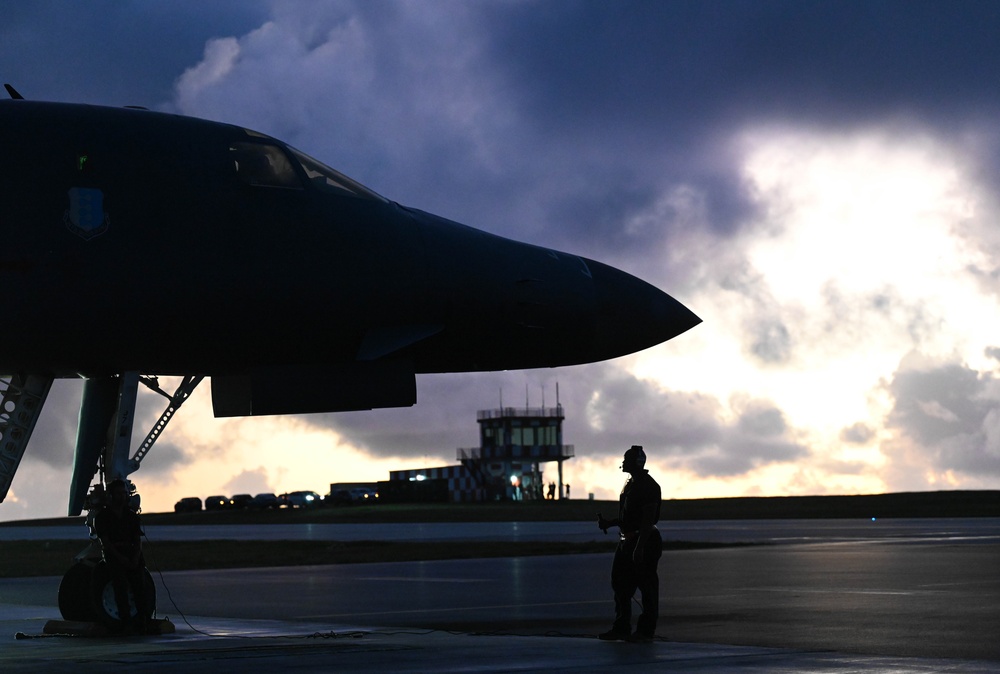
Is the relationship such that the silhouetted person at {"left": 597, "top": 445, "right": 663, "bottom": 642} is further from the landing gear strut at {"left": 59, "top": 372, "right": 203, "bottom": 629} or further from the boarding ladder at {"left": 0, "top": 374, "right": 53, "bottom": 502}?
the boarding ladder at {"left": 0, "top": 374, "right": 53, "bottom": 502}

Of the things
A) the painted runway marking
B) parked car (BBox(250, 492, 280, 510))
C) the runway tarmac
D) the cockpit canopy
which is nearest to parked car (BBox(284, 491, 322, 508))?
parked car (BBox(250, 492, 280, 510))

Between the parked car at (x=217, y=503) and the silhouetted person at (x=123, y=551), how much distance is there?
104 metres

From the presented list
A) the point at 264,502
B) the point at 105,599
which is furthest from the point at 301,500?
the point at 105,599

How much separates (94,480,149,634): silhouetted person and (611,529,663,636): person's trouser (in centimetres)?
A: 461

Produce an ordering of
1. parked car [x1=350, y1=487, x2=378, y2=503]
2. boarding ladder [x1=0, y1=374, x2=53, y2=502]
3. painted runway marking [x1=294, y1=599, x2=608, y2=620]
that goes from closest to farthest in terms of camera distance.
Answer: boarding ladder [x1=0, y1=374, x2=53, y2=502] < painted runway marking [x1=294, y1=599, x2=608, y2=620] < parked car [x1=350, y1=487, x2=378, y2=503]

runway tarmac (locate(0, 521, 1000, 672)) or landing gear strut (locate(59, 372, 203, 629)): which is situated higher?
landing gear strut (locate(59, 372, 203, 629))

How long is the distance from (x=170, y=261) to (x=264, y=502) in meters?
105

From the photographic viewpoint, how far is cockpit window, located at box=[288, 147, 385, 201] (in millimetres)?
13234

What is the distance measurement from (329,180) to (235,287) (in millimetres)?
1672

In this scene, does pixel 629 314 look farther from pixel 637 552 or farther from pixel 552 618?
pixel 552 618

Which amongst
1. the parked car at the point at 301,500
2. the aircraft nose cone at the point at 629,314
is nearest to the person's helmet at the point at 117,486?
the aircraft nose cone at the point at 629,314

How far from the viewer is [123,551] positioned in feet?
44.4

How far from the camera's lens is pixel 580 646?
12578mm

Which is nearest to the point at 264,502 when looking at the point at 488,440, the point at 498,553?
the point at 488,440
